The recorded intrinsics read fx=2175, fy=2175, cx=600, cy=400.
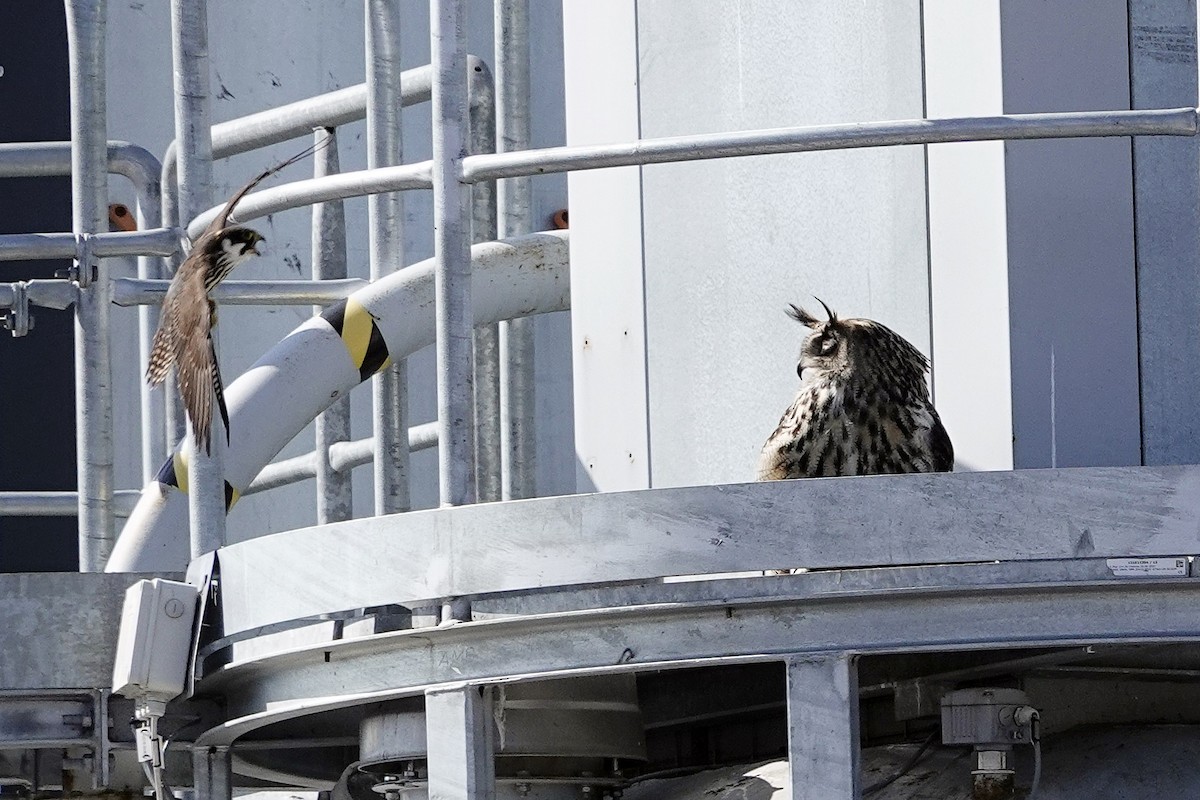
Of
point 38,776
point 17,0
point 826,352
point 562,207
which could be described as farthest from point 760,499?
point 17,0

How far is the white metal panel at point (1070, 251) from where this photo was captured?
222 inches

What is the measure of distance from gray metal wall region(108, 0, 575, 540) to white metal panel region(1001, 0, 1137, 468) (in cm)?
563

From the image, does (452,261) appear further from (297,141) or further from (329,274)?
(297,141)

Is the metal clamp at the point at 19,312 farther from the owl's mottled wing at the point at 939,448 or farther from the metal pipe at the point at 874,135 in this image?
the owl's mottled wing at the point at 939,448

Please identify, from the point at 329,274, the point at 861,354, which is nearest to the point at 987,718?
the point at 861,354

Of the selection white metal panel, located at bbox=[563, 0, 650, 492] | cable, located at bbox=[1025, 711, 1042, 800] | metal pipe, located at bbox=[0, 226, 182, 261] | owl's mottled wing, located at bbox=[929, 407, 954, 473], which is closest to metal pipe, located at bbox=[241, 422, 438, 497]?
white metal panel, located at bbox=[563, 0, 650, 492]

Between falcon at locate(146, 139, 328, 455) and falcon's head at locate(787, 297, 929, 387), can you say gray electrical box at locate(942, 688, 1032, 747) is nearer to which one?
falcon's head at locate(787, 297, 929, 387)

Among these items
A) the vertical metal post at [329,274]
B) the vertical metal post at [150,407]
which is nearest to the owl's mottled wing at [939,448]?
the vertical metal post at [329,274]

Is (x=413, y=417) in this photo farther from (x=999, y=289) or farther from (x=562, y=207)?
(x=999, y=289)

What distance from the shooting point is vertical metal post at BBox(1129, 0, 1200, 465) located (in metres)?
5.59

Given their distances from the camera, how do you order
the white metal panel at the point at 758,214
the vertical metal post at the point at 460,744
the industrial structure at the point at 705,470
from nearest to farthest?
the industrial structure at the point at 705,470
the vertical metal post at the point at 460,744
the white metal panel at the point at 758,214

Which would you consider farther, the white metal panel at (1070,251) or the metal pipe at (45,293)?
the metal pipe at (45,293)

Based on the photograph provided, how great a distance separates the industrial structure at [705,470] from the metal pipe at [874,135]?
1 cm

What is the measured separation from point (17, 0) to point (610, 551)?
8.23m
